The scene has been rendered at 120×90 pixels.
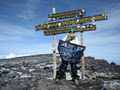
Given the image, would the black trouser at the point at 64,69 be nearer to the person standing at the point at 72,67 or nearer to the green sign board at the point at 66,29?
the person standing at the point at 72,67

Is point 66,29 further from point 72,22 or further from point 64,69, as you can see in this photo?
point 64,69

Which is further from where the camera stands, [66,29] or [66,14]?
[66,14]

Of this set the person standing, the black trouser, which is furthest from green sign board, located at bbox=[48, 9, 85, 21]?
the black trouser

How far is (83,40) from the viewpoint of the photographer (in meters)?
9.71

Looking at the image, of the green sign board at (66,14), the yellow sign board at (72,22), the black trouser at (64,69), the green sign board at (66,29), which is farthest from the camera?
the green sign board at (66,14)

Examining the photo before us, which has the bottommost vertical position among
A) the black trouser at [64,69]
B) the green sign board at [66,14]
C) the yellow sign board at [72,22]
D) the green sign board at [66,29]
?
the black trouser at [64,69]

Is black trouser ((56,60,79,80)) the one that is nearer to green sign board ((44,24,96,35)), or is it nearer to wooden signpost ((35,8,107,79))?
wooden signpost ((35,8,107,79))

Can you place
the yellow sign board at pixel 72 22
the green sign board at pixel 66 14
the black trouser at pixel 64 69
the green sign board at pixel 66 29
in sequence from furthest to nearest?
the green sign board at pixel 66 14, the green sign board at pixel 66 29, the yellow sign board at pixel 72 22, the black trouser at pixel 64 69

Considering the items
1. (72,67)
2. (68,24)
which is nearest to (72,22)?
(68,24)

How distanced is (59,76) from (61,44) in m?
1.78

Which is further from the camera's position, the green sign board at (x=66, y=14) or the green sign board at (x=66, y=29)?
the green sign board at (x=66, y=14)

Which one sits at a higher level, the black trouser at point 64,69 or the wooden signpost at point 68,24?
the wooden signpost at point 68,24

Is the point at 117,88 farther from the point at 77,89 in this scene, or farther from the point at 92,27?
the point at 92,27

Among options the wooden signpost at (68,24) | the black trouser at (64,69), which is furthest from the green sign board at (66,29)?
the black trouser at (64,69)
